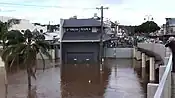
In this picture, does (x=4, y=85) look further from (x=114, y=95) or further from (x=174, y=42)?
(x=174, y=42)

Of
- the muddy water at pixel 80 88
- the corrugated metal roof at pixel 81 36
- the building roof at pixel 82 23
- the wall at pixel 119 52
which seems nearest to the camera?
the muddy water at pixel 80 88

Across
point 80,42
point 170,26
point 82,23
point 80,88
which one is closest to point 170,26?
point 170,26

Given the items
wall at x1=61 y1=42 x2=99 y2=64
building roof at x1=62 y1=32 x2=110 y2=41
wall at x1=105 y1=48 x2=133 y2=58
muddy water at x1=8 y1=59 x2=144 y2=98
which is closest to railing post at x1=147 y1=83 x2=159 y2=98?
muddy water at x1=8 y1=59 x2=144 y2=98

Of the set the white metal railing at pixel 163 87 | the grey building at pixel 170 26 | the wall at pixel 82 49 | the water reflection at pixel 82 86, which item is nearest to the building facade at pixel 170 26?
the grey building at pixel 170 26

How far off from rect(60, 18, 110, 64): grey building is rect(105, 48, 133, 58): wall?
6.07 m

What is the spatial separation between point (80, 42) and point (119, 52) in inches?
380

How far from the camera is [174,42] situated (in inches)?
402

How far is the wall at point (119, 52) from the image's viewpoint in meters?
60.4

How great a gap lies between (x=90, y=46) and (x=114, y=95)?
30.4 metres

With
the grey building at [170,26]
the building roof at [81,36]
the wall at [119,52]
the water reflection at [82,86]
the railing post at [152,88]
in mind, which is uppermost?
the grey building at [170,26]

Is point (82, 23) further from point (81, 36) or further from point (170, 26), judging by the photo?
point (170, 26)

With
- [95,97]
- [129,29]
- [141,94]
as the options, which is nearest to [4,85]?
[95,97]

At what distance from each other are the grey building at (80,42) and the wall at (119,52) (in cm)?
607

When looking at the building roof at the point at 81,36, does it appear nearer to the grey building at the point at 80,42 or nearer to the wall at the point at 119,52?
→ the grey building at the point at 80,42
